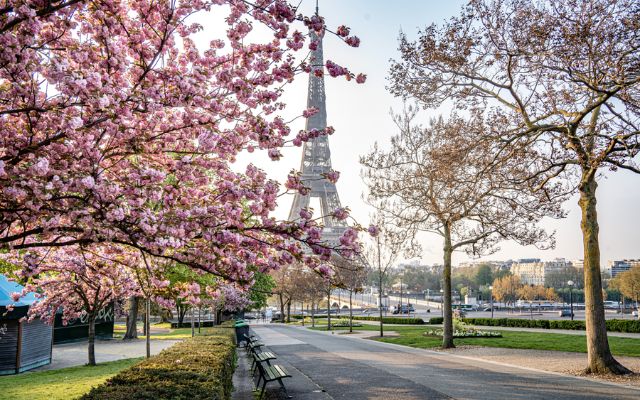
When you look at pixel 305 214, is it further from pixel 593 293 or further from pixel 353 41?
pixel 593 293

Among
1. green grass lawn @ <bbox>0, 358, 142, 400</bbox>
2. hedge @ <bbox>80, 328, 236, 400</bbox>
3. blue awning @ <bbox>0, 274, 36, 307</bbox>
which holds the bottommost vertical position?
green grass lawn @ <bbox>0, 358, 142, 400</bbox>

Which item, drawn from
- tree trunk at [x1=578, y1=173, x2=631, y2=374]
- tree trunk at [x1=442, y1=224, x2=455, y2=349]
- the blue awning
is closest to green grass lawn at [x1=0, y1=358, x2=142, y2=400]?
the blue awning

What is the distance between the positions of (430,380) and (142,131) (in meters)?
10.5

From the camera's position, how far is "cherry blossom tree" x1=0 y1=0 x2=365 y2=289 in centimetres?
Result: 534

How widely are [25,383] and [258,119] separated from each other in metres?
13.4

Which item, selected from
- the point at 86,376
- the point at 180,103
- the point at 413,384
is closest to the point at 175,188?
the point at 180,103

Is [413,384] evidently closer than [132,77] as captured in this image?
No

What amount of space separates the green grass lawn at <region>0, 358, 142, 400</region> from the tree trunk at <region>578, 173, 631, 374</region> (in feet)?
45.5

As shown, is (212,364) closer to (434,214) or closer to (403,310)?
(434,214)

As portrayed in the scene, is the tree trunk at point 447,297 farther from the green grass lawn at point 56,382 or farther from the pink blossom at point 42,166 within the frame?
the pink blossom at point 42,166

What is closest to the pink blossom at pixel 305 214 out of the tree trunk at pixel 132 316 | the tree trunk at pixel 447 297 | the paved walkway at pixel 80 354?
the paved walkway at pixel 80 354

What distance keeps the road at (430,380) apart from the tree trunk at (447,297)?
9.44 feet

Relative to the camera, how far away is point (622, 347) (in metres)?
20.9

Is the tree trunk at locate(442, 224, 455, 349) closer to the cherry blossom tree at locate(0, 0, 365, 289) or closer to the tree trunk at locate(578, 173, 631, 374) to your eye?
the tree trunk at locate(578, 173, 631, 374)
